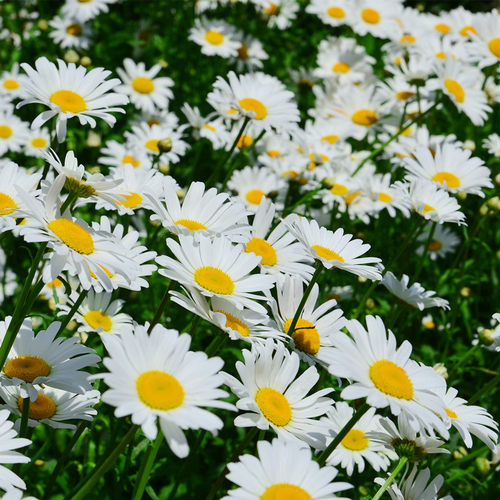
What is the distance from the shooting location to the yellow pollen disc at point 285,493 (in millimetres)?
1735

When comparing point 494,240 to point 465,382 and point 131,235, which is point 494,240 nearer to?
point 465,382

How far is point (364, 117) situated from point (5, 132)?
2739 millimetres

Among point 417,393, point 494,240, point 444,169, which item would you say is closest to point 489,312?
point 494,240

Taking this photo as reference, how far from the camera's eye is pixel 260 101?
13.3 ft

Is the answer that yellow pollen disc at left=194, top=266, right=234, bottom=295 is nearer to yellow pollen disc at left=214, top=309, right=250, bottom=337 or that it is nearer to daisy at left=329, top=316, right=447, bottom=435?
yellow pollen disc at left=214, top=309, right=250, bottom=337

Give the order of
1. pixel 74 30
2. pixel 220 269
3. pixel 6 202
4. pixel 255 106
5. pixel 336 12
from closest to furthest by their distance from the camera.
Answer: pixel 220 269 < pixel 6 202 < pixel 255 106 < pixel 74 30 < pixel 336 12

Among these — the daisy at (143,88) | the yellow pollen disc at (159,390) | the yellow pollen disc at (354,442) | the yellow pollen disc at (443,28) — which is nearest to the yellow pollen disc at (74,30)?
the daisy at (143,88)

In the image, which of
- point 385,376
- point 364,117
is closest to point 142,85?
point 364,117

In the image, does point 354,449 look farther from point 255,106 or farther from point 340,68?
point 340,68

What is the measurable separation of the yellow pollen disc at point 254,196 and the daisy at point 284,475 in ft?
10.3

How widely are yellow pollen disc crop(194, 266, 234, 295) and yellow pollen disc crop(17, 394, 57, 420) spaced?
0.65m

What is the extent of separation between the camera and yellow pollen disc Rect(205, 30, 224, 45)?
20.3 feet

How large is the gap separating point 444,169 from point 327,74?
9.43 ft

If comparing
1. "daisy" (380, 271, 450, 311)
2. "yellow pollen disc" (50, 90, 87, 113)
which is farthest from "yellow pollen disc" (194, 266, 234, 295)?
"daisy" (380, 271, 450, 311)
